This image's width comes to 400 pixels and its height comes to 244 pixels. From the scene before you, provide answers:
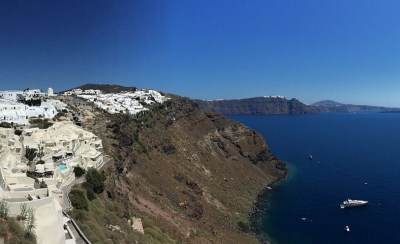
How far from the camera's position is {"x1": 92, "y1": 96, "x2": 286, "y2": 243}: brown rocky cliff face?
51688 millimetres

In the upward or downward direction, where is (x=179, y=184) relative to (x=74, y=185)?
downward

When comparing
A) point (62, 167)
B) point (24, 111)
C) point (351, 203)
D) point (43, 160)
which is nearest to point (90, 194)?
point (62, 167)

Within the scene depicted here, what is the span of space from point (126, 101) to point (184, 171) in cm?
3929

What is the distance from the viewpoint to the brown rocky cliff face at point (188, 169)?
2035 inches

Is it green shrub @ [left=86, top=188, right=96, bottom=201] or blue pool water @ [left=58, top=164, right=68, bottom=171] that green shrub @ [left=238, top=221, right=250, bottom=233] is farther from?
blue pool water @ [left=58, top=164, right=68, bottom=171]

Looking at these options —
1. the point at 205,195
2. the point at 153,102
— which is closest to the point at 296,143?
the point at 153,102

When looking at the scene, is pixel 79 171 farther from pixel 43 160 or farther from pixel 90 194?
pixel 90 194

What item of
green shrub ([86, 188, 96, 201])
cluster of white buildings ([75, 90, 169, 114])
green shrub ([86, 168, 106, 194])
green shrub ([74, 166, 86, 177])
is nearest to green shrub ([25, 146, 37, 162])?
green shrub ([74, 166, 86, 177])

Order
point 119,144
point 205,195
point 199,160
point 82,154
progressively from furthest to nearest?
1. point 199,160
2. point 205,195
3. point 119,144
4. point 82,154

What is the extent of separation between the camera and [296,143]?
168m

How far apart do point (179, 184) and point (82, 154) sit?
89.4 feet

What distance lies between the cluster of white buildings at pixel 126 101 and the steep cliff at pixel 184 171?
445 cm

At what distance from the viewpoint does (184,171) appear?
76.7 m

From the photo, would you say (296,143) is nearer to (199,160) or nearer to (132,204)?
(199,160)
